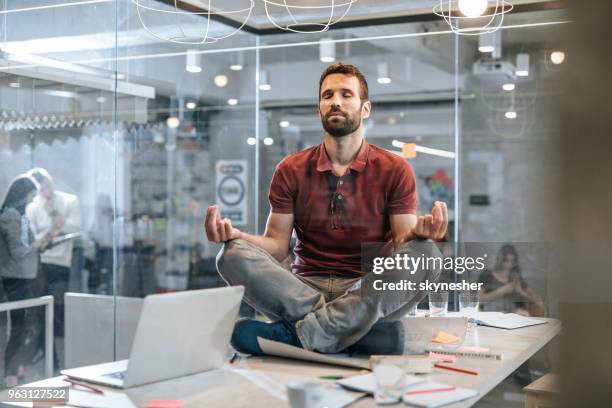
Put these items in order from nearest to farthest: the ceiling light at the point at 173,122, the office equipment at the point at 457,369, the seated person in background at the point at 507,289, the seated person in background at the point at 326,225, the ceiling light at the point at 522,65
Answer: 1. the office equipment at the point at 457,369
2. the seated person in background at the point at 326,225
3. the seated person in background at the point at 507,289
4. the ceiling light at the point at 522,65
5. the ceiling light at the point at 173,122

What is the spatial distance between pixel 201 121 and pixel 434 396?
2.88 m

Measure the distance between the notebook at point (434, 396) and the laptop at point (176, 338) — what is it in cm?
45

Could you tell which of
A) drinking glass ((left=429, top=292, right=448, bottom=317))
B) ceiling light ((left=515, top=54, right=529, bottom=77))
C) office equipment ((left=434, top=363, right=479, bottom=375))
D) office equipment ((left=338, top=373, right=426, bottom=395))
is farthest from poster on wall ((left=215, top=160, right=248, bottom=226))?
office equipment ((left=338, top=373, right=426, bottom=395))

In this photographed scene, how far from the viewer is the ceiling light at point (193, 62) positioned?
4027mm

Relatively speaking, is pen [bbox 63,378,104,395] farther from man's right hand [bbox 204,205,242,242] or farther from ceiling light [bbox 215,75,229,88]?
ceiling light [bbox 215,75,229,88]

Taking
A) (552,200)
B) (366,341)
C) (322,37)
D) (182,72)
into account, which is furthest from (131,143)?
(552,200)

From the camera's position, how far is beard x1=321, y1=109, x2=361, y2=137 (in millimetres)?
2541

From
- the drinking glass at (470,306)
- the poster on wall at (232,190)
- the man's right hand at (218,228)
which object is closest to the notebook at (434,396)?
the man's right hand at (218,228)

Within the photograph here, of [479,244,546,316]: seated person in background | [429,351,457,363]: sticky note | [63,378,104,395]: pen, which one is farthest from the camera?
[479,244,546,316]: seated person in background

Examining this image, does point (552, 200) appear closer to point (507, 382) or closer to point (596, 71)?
point (596, 71)

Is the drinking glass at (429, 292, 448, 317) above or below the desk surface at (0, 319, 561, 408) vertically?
above

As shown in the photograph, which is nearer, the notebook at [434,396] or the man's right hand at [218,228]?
the notebook at [434,396]

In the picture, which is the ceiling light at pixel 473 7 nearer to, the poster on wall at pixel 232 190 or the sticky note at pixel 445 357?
the poster on wall at pixel 232 190

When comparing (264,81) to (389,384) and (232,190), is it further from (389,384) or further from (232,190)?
(389,384)
